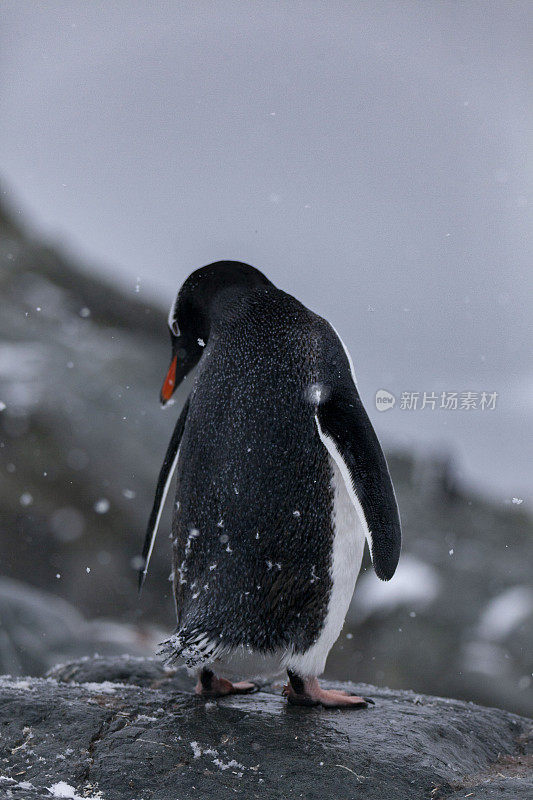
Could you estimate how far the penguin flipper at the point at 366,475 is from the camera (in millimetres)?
1249

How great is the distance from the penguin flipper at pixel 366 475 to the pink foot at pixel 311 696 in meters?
0.25

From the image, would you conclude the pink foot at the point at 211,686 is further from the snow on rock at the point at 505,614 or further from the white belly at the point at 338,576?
the snow on rock at the point at 505,614

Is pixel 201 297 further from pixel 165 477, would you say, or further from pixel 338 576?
pixel 338 576

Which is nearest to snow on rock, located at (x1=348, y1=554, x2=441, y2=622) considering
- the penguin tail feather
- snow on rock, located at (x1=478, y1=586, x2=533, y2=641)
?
snow on rock, located at (x1=478, y1=586, x2=533, y2=641)

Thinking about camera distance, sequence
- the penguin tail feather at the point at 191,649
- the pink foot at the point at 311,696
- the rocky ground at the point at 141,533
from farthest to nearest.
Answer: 1. the rocky ground at the point at 141,533
2. the pink foot at the point at 311,696
3. the penguin tail feather at the point at 191,649

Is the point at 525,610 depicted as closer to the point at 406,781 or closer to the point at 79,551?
the point at 79,551

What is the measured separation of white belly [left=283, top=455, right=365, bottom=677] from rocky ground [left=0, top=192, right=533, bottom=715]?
203 centimetres

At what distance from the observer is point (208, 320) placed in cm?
151

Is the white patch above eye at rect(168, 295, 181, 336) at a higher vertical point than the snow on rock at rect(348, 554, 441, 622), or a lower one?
higher

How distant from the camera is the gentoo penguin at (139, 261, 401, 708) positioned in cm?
125

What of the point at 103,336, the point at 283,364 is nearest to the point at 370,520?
the point at 283,364

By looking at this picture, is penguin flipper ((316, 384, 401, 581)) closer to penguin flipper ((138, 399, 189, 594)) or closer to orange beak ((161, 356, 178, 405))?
penguin flipper ((138, 399, 189, 594))

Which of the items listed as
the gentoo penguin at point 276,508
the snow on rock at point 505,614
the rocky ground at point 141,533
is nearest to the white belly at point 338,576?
the gentoo penguin at point 276,508

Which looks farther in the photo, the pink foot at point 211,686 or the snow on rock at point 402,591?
the snow on rock at point 402,591
